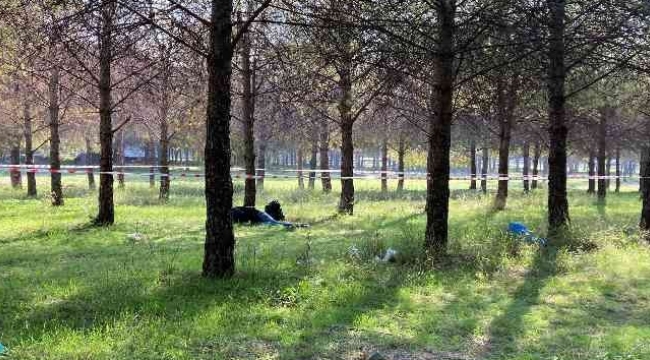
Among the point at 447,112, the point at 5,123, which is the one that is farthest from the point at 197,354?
the point at 5,123

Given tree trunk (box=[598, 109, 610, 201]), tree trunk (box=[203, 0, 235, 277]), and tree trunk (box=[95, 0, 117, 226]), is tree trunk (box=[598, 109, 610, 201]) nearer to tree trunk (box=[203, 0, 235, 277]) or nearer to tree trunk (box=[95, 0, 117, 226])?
tree trunk (box=[95, 0, 117, 226])

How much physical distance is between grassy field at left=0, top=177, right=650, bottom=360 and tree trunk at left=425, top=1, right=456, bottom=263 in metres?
0.41

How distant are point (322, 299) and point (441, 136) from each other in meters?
3.88

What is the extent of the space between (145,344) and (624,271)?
23.4ft

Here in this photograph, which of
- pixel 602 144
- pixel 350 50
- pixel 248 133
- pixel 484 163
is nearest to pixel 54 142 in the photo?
pixel 248 133

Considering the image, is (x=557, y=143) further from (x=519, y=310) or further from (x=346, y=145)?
(x=346, y=145)

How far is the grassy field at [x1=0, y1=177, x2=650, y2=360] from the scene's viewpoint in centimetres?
538

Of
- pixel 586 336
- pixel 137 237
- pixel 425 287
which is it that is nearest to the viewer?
pixel 586 336

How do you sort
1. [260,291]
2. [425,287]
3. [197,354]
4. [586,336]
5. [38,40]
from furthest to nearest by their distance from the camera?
[38,40] → [425,287] → [260,291] → [586,336] → [197,354]

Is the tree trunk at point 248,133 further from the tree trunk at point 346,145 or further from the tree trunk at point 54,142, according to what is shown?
the tree trunk at point 54,142

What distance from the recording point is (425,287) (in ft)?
25.4

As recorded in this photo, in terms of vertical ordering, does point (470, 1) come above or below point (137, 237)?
above

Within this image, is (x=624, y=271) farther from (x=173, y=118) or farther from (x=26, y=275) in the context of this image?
(x=173, y=118)

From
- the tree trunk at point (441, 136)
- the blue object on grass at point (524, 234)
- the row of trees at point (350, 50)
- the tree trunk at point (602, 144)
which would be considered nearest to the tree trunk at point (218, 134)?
the row of trees at point (350, 50)
